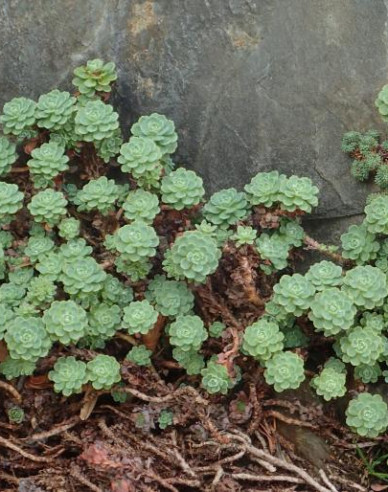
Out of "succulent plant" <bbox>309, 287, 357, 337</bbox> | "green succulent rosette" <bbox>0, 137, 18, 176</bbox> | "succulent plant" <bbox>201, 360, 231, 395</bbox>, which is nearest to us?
"succulent plant" <bbox>309, 287, 357, 337</bbox>

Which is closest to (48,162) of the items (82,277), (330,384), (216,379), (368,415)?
(82,277)

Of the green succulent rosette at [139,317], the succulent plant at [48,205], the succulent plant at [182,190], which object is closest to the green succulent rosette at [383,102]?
the succulent plant at [182,190]

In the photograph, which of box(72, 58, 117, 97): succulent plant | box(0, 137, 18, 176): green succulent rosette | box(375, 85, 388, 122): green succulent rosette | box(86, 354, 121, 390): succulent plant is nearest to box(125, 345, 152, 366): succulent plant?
box(86, 354, 121, 390): succulent plant

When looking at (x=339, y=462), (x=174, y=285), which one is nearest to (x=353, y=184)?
(x=174, y=285)

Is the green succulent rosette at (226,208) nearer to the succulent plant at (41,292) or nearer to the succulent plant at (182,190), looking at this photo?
the succulent plant at (182,190)

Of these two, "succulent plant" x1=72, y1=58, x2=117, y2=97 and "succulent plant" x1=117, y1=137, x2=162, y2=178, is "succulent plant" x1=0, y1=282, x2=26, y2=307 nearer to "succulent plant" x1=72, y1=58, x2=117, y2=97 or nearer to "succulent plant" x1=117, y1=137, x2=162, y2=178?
"succulent plant" x1=117, y1=137, x2=162, y2=178

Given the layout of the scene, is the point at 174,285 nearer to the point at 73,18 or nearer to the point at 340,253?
the point at 340,253
